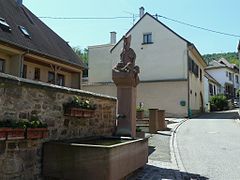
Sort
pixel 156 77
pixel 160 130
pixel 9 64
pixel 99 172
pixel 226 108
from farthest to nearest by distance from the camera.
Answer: pixel 226 108 → pixel 156 77 → pixel 160 130 → pixel 9 64 → pixel 99 172

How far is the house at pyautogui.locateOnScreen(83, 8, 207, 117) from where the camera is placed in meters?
28.2

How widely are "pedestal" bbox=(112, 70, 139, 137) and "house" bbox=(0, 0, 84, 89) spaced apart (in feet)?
20.8

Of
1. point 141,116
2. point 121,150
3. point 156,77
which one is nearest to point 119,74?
point 121,150

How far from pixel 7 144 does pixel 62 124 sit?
1825 millimetres

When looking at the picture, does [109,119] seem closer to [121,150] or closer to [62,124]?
[62,124]

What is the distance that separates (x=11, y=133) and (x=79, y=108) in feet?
7.99

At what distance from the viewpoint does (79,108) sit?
715 cm

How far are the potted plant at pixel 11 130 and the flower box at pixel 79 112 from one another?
5.67ft

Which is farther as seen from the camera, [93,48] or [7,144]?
[93,48]

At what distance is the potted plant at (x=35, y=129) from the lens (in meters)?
5.29

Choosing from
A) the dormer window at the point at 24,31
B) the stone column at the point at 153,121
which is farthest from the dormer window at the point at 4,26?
the stone column at the point at 153,121

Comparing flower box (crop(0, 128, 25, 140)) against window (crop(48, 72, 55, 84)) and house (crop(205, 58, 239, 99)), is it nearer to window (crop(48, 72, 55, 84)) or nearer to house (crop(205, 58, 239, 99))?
window (crop(48, 72, 55, 84))

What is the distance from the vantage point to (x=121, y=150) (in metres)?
5.93

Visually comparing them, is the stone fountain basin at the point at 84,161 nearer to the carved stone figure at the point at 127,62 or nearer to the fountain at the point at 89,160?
the fountain at the point at 89,160
